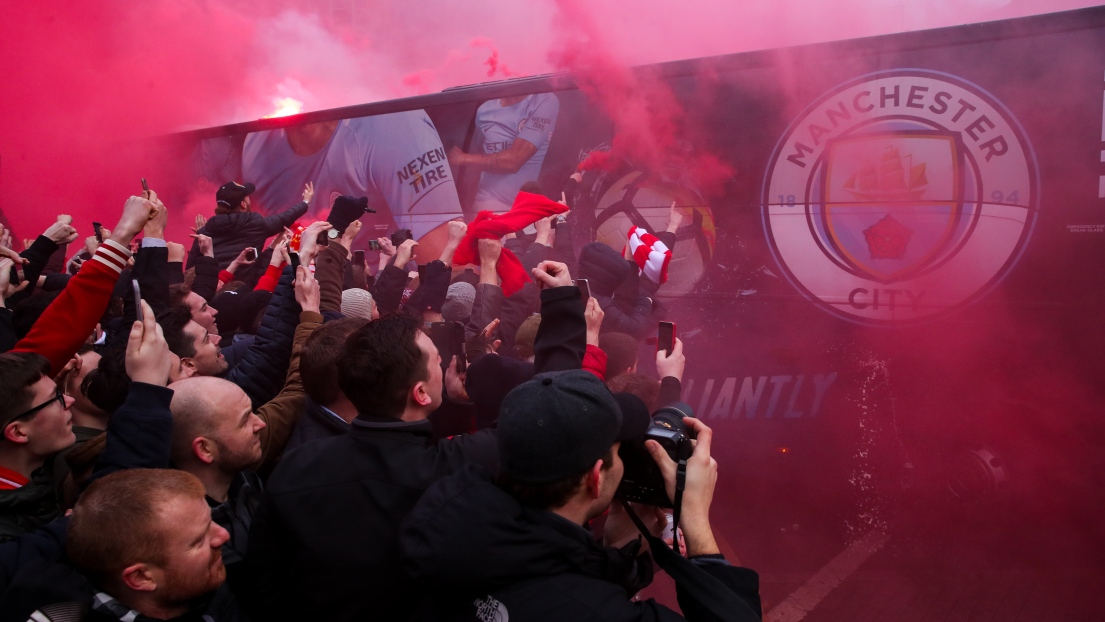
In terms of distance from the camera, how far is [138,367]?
2033mm

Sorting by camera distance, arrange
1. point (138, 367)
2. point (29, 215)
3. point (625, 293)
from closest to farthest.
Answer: point (138, 367)
point (625, 293)
point (29, 215)

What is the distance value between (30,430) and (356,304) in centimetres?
201

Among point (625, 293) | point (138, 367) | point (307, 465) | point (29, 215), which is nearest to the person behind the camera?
A: point (307, 465)

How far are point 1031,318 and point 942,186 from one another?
2.80 feet

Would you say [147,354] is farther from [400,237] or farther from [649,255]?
[400,237]

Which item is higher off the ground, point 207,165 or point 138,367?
point 207,165

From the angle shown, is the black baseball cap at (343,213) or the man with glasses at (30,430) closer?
the man with glasses at (30,430)

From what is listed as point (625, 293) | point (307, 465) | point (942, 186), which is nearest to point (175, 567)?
point (307, 465)

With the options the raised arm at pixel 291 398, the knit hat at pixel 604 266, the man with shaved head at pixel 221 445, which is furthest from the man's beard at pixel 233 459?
the knit hat at pixel 604 266

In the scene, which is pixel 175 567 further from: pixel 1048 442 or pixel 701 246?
pixel 1048 442

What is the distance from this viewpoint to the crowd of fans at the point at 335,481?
134 centimetres

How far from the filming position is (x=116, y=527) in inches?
58.6

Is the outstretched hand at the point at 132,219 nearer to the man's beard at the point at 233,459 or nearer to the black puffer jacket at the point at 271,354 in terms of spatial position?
the black puffer jacket at the point at 271,354

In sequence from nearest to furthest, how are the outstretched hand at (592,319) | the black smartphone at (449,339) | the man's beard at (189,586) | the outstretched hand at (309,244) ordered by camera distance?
the man's beard at (189,586), the outstretched hand at (592,319), the black smartphone at (449,339), the outstretched hand at (309,244)
